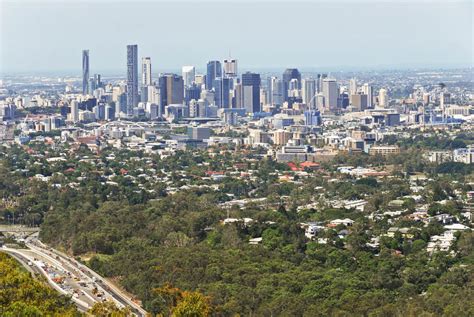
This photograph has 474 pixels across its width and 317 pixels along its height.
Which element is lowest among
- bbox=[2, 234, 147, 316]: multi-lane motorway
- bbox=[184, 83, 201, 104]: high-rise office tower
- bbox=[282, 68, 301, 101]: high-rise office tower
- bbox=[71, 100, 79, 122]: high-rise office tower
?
bbox=[2, 234, 147, 316]: multi-lane motorway

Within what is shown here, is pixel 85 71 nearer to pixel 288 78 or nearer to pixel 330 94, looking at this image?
pixel 288 78

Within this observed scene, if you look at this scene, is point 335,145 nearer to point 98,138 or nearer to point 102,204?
point 98,138

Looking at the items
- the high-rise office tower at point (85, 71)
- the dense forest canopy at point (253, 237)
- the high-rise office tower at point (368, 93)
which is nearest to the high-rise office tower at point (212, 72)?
the high-rise office tower at point (85, 71)

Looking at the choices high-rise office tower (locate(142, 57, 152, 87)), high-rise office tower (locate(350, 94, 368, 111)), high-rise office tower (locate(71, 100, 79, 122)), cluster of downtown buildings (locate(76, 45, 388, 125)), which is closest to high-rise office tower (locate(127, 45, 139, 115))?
cluster of downtown buildings (locate(76, 45, 388, 125))

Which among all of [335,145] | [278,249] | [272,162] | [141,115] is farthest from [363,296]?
[141,115]

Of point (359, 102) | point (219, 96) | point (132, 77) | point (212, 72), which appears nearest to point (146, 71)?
point (132, 77)

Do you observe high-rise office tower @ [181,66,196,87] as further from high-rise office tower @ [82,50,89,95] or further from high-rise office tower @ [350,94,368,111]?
high-rise office tower @ [350,94,368,111]

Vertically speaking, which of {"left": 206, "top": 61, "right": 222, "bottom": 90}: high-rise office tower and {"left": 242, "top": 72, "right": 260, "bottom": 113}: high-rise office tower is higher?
{"left": 206, "top": 61, "right": 222, "bottom": 90}: high-rise office tower
